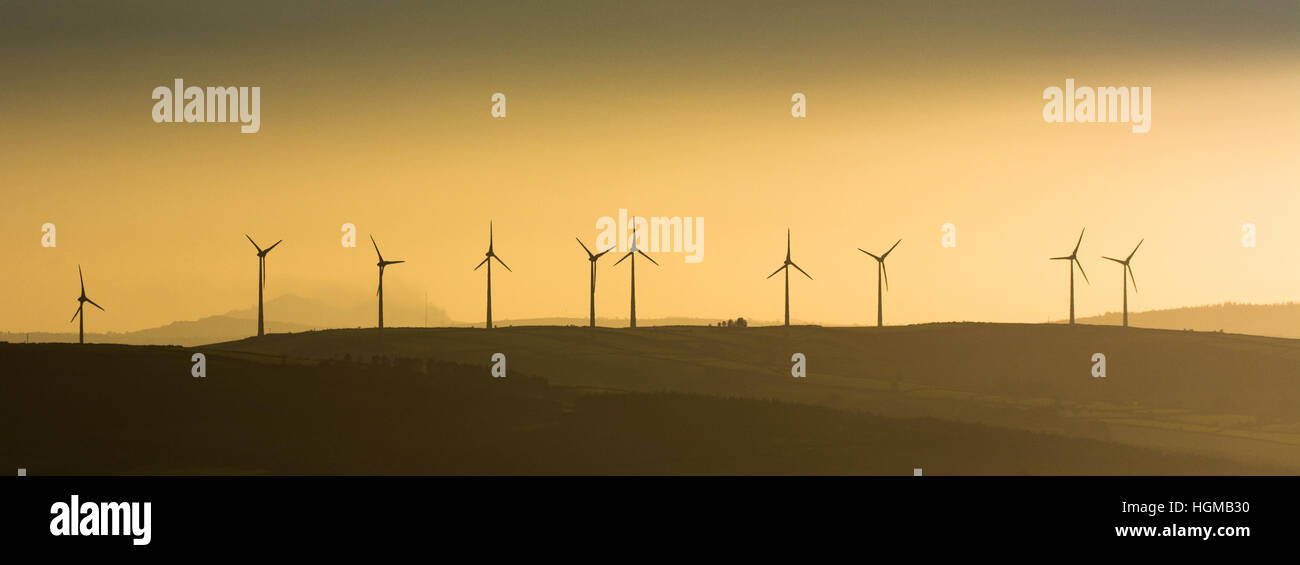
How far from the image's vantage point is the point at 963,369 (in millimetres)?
141250

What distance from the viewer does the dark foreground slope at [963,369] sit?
4075 inches

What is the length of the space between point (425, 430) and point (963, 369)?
77444 millimetres

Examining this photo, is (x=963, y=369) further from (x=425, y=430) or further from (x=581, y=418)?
(x=425, y=430)

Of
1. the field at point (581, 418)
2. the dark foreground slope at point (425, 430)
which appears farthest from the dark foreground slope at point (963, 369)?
the dark foreground slope at point (425, 430)

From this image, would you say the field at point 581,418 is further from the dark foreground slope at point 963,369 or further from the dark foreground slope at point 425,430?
the dark foreground slope at point 963,369

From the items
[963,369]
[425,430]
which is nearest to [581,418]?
[425,430]

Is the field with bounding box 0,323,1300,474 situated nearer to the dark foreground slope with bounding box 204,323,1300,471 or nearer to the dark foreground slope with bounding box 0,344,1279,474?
the dark foreground slope with bounding box 0,344,1279,474

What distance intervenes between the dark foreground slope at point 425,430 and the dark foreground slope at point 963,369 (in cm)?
918

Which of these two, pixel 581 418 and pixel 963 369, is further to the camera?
pixel 963 369

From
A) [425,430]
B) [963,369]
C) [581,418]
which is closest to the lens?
[425,430]
